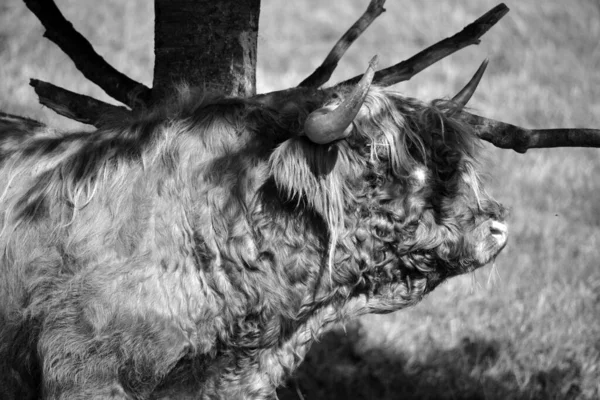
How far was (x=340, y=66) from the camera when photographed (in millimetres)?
9031

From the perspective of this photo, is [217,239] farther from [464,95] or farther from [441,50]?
[441,50]

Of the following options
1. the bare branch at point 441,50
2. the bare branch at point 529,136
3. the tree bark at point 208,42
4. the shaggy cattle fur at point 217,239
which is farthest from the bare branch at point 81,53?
the bare branch at point 529,136

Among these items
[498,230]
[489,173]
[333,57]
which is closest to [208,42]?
[333,57]

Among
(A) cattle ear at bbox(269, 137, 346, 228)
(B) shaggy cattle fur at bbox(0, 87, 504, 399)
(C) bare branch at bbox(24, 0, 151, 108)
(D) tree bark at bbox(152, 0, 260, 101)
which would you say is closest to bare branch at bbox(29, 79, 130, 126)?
(C) bare branch at bbox(24, 0, 151, 108)

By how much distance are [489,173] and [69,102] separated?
1.85m

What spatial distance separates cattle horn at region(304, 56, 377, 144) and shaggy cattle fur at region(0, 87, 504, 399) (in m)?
0.10

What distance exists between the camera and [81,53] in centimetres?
384

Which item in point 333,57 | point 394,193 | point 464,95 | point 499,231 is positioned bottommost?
point 499,231

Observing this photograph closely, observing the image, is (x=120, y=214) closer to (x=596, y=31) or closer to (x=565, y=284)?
(x=565, y=284)

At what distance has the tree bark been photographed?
3479mm

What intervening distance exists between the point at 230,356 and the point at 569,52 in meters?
8.33

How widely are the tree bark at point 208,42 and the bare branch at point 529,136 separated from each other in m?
1.00

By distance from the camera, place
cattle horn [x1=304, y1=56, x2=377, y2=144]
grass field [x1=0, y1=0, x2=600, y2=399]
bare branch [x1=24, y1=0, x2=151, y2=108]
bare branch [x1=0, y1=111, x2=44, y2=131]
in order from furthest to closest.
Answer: grass field [x1=0, y1=0, x2=600, y2=399]
bare branch [x1=24, y1=0, x2=151, y2=108]
bare branch [x1=0, y1=111, x2=44, y2=131]
cattle horn [x1=304, y1=56, x2=377, y2=144]

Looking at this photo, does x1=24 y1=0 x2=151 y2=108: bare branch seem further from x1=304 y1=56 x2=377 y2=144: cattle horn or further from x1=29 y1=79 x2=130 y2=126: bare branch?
x1=304 y1=56 x2=377 y2=144: cattle horn
